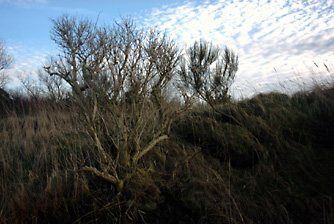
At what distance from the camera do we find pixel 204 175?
329 cm

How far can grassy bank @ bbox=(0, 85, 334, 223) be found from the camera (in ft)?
8.79

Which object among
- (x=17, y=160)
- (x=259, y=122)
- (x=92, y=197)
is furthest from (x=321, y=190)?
(x=17, y=160)

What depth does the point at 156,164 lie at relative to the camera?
359 cm

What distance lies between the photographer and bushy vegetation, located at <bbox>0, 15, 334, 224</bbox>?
2.70 meters

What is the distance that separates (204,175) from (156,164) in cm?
79

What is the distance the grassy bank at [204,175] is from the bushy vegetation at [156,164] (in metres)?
0.01

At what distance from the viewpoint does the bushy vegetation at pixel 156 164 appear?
2.70 m

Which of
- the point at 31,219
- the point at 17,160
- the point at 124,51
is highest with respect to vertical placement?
the point at 124,51

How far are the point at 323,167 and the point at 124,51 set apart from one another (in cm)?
320

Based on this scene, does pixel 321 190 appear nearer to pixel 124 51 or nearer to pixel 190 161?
pixel 190 161

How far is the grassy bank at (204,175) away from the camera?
2680 mm

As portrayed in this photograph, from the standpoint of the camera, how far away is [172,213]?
2793 millimetres

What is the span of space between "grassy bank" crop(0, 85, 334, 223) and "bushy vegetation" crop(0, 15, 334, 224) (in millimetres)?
14

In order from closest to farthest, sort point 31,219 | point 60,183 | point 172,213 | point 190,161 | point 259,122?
point 31,219 < point 172,213 < point 60,183 < point 190,161 < point 259,122
